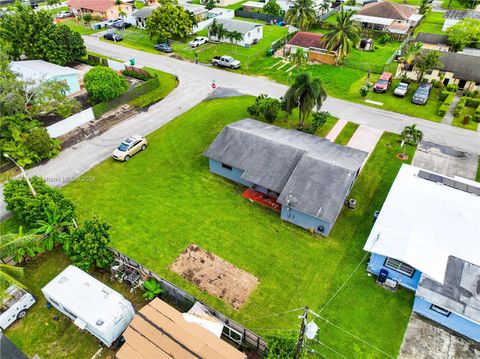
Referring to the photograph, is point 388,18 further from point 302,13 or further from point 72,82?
point 72,82

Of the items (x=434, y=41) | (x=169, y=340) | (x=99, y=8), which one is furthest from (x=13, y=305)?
(x=99, y=8)

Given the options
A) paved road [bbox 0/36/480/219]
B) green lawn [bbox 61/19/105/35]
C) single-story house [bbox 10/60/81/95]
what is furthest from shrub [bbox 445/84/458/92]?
green lawn [bbox 61/19/105/35]

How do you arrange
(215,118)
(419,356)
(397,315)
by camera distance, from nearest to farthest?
(419,356)
(397,315)
(215,118)

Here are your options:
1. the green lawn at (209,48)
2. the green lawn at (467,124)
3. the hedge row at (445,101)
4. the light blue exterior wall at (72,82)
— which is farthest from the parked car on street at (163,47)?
the green lawn at (467,124)

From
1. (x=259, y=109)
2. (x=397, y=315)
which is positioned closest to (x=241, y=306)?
(x=397, y=315)

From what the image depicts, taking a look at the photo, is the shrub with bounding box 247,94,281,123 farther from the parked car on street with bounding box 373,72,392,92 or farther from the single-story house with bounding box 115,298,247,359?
the single-story house with bounding box 115,298,247,359

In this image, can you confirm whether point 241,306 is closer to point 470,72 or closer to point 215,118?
point 215,118

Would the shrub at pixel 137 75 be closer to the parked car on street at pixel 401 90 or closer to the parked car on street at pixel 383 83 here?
the parked car on street at pixel 383 83
